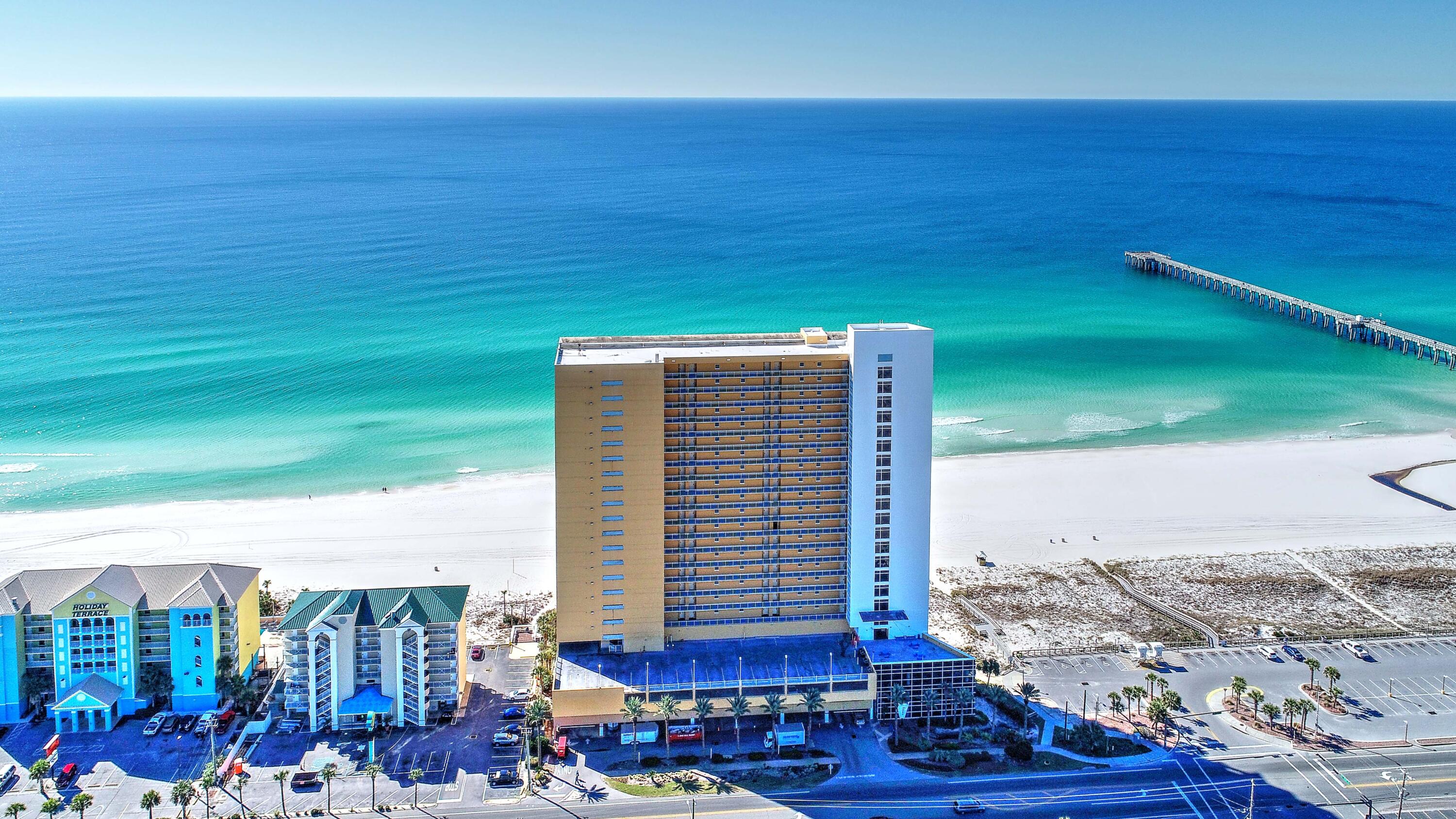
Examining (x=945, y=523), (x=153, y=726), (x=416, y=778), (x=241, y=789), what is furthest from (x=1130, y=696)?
(x=153, y=726)

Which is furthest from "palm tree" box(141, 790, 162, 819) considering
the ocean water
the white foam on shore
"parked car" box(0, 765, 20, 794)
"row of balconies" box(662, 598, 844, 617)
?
the white foam on shore

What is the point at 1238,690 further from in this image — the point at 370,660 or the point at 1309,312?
the point at 1309,312

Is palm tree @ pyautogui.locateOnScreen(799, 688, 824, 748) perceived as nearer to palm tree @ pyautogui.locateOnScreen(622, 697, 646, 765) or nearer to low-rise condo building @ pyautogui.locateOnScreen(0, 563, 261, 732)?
palm tree @ pyautogui.locateOnScreen(622, 697, 646, 765)

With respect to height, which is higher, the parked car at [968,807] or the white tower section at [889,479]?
the white tower section at [889,479]

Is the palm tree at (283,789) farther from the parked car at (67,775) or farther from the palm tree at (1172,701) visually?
the palm tree at (1172,701)

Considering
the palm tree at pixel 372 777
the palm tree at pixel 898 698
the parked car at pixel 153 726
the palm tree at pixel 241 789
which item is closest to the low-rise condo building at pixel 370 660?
the palm tree at pixel 372 777
